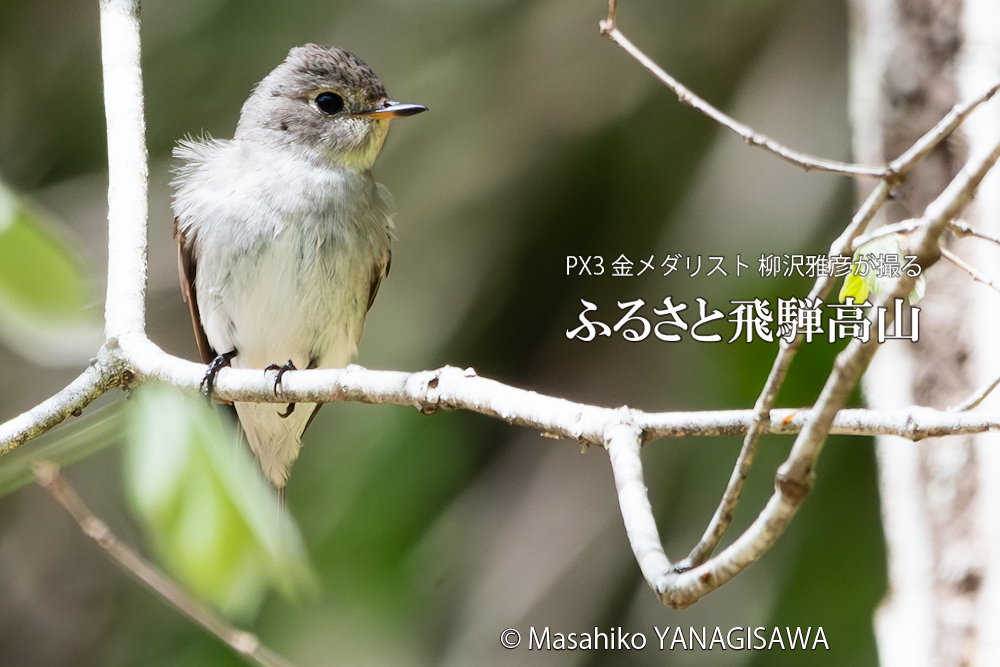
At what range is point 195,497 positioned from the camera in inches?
68.1

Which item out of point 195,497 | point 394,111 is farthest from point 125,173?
point 394,111

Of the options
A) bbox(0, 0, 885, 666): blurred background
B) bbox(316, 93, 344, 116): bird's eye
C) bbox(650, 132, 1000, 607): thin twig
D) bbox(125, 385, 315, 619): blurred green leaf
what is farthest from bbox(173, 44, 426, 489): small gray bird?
bbox(650, 132, 1000, 607): thin twig

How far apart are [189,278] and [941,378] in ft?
7.27

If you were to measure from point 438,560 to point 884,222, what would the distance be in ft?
6.25

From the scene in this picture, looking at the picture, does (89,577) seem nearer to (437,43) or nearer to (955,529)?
(437,43)

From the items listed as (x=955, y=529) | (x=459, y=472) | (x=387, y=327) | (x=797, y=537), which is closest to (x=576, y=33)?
(x=387, y=327)

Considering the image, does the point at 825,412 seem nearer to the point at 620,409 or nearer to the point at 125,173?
the point at 620,409

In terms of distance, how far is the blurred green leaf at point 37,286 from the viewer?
1.85 m

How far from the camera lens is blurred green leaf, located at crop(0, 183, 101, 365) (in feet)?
6.07

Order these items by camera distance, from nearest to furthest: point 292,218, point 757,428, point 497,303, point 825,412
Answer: point 825,412 → point 757,428 → point 292,218 → point 497,303

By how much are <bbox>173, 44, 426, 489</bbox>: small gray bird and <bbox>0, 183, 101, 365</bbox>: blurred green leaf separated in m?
0.71

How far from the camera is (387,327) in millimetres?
3859

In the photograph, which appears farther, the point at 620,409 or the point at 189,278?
the point at 189,278

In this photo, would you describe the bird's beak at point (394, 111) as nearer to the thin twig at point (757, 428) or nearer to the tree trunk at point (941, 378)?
the tree trunk at point (941, 378)
